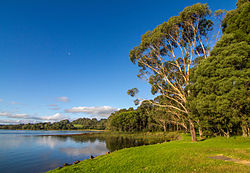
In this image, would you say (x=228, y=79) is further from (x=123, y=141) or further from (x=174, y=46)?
(x=123, y=141)

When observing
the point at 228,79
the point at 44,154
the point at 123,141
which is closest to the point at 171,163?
the point at 228,79

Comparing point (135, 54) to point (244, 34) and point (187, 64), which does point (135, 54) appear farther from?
point (244, 34)

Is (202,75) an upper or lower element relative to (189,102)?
upper

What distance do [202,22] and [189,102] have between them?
1349 cm

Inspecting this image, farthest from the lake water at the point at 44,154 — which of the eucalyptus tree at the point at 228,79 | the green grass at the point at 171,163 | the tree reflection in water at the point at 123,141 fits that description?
the eucalyptus tree at the point at 228,79

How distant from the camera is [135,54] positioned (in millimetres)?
27234

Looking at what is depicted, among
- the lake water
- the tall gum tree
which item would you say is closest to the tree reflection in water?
the lake water

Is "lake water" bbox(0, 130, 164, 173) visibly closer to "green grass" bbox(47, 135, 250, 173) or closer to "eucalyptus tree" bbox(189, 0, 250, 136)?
"green grass" bbox(47, 135, 250, 173)

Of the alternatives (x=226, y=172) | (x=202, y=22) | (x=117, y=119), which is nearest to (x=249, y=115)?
(x=226, y=172)

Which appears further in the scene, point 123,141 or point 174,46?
point 123,141

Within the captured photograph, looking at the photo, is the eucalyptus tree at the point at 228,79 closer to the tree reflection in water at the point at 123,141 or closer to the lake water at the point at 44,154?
the lake water at the point at 44,154

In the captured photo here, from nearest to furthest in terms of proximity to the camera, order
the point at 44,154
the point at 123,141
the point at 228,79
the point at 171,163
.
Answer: the point at 171,163 → the point at 228,79 → the point at 44,154 → the point at 123,141

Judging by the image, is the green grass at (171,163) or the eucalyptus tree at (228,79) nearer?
the green grass at (171,163)

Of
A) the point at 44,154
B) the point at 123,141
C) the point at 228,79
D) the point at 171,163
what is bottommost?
the point at 123,141
